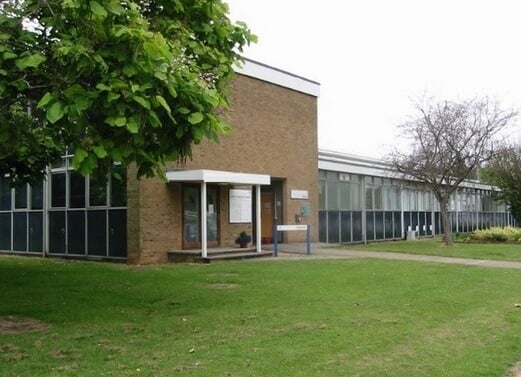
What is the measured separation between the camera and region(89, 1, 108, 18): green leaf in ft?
19.4

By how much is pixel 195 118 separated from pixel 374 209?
2358 centimetres

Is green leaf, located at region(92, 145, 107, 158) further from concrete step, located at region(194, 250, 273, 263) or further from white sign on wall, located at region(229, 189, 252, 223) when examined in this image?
white sign on wall, located at region(229, 189, 252, 223)

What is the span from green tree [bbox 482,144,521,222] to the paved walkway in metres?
15.8

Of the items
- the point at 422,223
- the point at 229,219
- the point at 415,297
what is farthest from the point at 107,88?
the point at 422,223

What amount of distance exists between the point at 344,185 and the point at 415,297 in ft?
55.0

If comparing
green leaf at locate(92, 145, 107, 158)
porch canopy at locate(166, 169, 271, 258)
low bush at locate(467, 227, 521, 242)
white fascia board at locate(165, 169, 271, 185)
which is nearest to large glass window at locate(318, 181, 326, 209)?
white fascia board at locate(165, 169, 271, 185)

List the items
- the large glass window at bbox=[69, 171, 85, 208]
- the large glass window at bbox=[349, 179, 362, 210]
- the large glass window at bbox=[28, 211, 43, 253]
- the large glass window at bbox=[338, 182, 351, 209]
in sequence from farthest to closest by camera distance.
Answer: the large glass window at bbox=[349, 179, 362, 210]
the large glass window at bbox=[338, 182, 351, 209]
the large glass window at bbox=[28, 211, 43, 253]
the large glass window at bbox=[69, 171, 85, 208]


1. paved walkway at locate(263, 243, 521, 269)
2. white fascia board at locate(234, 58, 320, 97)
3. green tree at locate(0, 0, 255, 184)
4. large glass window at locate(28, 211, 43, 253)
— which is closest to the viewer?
green tree at locate(0, 0, 255, 184)

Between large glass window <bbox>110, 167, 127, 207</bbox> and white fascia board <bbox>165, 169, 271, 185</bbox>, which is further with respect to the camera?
large glass window <bbox>110, 167, 127, 207</bbox>

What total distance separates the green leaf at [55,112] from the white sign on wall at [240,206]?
48.5 feet

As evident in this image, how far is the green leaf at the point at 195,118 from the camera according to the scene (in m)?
6.45

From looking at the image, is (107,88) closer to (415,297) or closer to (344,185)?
(415,297)

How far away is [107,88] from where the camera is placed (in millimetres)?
5961

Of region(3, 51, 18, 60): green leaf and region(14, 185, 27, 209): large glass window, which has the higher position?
region(3, 51, 18, 60): green leaf
